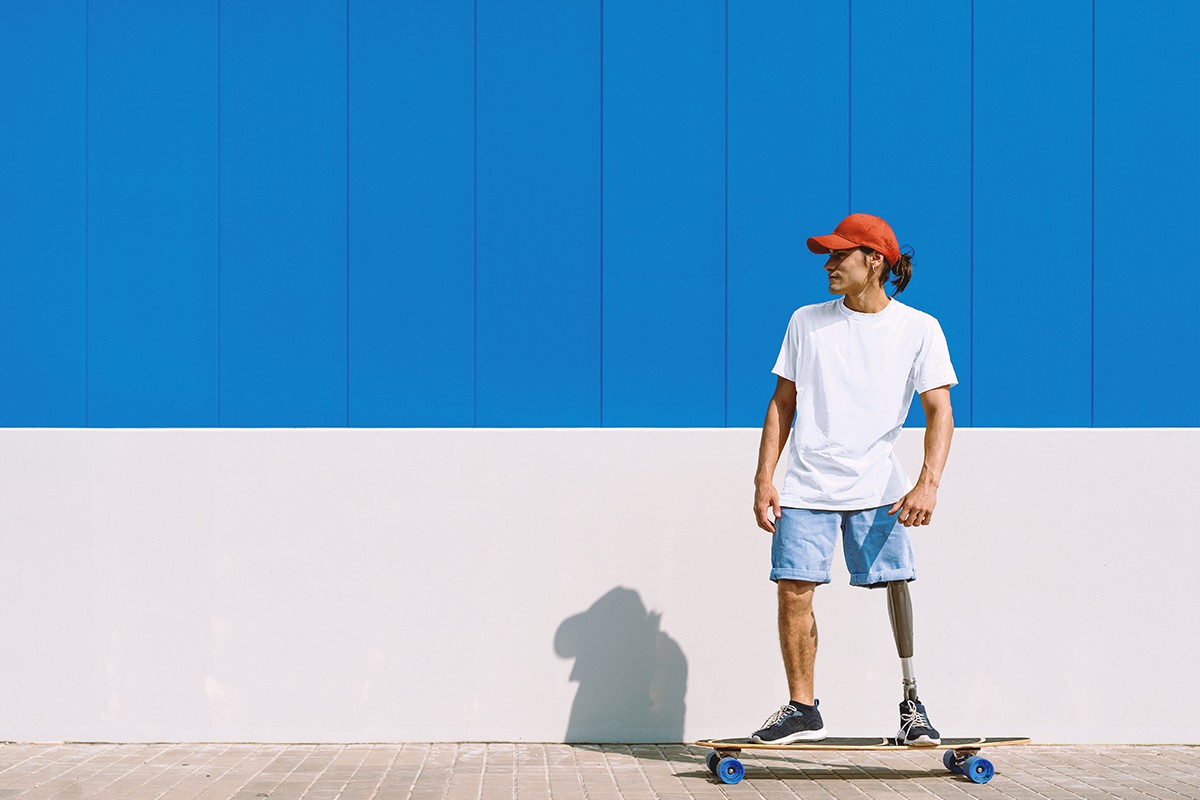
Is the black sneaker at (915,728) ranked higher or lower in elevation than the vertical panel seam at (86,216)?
lower

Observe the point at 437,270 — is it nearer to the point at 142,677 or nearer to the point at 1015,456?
the point at 142,677

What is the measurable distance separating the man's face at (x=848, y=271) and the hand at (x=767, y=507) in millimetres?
719

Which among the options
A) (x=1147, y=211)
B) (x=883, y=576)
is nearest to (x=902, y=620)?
(x=883, y=576)

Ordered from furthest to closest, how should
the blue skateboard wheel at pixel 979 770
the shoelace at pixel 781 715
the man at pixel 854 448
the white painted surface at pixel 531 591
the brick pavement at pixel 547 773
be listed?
the white painted surface at pixel 531 591
the man at pixel 854 448
the shoelace at pixel 781 715
the blue skateboard wheel at pixel 979 770
the brick pavement at pixel 547 773

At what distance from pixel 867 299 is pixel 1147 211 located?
1.34 metres

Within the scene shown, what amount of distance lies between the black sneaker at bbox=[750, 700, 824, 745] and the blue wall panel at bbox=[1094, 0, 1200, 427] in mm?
1689

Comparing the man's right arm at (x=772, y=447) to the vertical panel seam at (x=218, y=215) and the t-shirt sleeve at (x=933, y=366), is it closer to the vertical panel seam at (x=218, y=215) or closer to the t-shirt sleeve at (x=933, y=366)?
the t-shirt sleeve at (x=933, y=366)

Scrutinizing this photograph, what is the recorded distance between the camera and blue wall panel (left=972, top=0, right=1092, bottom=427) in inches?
202

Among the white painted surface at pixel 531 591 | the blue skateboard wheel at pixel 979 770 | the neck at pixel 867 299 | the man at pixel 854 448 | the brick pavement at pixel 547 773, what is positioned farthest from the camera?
the white painted surface at pixel 531 591

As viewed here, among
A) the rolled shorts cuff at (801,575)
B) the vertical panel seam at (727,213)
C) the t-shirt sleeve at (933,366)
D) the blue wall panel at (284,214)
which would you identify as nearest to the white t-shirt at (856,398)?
the t-shirt sleeve at (933,366)

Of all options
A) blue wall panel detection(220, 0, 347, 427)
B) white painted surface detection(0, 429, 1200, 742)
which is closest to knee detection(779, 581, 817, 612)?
white painted surface detection(0, 429, 1200, 742)

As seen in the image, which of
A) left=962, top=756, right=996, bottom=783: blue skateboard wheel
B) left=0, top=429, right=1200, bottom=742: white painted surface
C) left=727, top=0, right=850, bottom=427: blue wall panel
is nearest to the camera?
left=962, top=756, right=996, bottom=783: blue skateboard wheel

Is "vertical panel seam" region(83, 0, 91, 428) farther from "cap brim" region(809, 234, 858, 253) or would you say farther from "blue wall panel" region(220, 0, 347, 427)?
"cap brim" region(809, 234, 858, 253)

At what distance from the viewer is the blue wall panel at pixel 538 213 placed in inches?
201
